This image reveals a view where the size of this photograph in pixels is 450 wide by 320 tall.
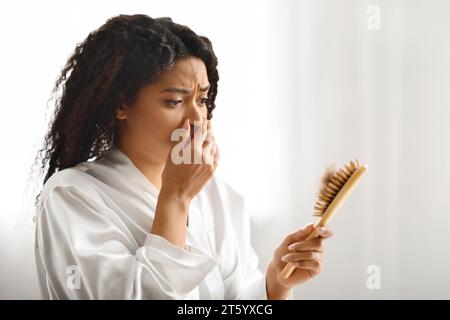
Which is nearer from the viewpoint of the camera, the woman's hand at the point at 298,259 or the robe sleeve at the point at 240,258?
the woman's hand at the point at 298,259

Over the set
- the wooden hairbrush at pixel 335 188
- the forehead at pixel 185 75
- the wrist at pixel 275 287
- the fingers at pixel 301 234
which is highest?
the forehead at pixel 185 75

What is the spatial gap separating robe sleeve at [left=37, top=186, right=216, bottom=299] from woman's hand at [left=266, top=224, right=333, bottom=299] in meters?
0.10

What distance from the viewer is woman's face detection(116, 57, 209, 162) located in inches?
28.8

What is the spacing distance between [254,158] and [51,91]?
30cm

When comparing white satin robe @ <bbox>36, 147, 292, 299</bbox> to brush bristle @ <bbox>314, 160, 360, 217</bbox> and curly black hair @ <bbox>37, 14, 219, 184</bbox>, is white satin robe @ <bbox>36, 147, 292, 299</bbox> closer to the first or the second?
curly black hair @ <bbox>37, 14, 219, 184</bbox>

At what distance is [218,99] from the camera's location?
2.87ft

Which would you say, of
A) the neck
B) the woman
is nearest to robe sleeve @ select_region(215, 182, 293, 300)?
the woman

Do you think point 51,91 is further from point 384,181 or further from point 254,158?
point 384,181

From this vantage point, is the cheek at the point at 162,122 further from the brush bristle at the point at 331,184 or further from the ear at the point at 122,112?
the brush bristle at the point at 331,184

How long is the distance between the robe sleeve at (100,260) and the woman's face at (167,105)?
0.11m

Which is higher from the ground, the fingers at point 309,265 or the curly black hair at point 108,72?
the curly black hair at point 108,72

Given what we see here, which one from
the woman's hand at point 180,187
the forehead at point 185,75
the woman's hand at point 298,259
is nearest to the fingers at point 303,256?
the woman's hand at point 298,259

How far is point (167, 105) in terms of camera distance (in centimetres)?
73

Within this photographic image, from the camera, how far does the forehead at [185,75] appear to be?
731 mm
